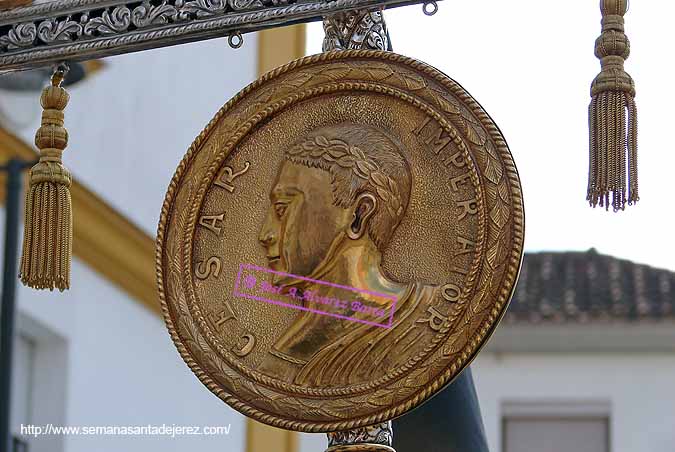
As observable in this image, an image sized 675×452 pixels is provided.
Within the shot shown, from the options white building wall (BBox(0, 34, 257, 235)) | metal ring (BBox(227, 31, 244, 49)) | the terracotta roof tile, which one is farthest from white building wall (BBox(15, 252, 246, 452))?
metal ring (BBox(227, 31, 244, 49))

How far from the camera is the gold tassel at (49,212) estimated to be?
4.78 metres

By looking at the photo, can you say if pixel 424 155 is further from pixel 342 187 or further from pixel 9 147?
pixel 9 147

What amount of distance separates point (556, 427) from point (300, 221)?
9.20 m

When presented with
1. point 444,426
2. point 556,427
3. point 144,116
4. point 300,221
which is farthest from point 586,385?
point 300,221

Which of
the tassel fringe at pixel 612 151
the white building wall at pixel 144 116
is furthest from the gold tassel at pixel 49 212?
the white building wall at pixel 144 116

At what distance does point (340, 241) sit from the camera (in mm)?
4570

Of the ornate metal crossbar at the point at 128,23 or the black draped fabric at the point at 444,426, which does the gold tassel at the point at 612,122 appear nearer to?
the ornate metal crossbar at the point at 128,23

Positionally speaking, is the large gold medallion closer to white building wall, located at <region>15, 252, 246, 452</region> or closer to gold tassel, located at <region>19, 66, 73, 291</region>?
gold tassel, located at <region>19, 66, 73, 291</region>

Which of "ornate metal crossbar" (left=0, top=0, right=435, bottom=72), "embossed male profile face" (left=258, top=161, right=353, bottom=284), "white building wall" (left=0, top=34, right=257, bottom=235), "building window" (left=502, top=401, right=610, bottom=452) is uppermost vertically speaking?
"white building wall" (left=0, top=34, right=257, bottom=235)

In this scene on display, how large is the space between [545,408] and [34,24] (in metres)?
9.11

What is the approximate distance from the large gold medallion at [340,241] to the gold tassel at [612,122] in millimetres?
164

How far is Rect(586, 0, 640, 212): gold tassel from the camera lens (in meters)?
4.35

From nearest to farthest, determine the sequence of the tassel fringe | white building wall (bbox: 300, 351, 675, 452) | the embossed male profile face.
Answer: the tassel fringe, the embossed male profile face, white building wall (bbox: 300, 351, 675, 452)

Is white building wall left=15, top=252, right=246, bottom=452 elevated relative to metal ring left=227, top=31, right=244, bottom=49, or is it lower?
elevated
